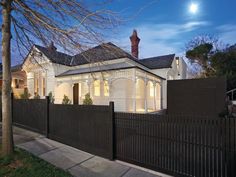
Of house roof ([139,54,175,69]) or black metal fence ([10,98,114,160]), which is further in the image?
house roof ([139,54,175,69])

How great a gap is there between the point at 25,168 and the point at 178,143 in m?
3.53

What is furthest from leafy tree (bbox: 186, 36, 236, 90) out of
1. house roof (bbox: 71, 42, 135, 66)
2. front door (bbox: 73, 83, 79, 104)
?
house roof (bbox: 71, 42, 135, 66)

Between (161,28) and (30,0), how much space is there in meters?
3.80

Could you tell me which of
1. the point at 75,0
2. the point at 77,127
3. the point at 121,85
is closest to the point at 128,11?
the point at 75,0

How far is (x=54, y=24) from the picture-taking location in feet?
14.7

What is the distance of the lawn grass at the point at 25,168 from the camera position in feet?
12.7

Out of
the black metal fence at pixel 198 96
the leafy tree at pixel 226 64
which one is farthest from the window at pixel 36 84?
the leafy tree at pixel 226 64

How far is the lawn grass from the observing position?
3.86 meters

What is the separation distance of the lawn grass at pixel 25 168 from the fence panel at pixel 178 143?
1.80m

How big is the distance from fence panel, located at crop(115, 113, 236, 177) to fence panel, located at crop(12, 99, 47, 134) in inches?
159

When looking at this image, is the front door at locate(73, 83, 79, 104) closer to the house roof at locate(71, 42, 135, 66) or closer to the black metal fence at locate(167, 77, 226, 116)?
the black metal fence at locate(167, 77, 226, 116)

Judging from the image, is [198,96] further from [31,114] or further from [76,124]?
[31,114]

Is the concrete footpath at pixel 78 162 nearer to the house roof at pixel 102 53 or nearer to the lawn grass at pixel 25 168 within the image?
the lawn grass at pixel 25 168

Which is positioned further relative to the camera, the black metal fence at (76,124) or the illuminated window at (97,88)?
the illuminated window at (97,88)
